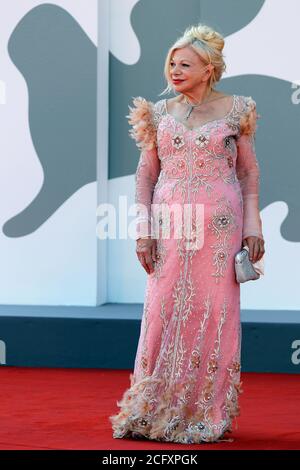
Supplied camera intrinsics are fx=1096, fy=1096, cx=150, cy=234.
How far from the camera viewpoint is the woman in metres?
4.05

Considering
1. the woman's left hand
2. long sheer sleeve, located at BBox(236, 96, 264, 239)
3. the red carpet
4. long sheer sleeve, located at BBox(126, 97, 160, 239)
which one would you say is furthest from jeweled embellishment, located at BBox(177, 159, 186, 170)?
the red carpet

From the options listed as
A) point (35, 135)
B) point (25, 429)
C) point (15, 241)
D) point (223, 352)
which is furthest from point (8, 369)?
point (223, 352)

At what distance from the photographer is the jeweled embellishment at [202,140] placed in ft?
13.4

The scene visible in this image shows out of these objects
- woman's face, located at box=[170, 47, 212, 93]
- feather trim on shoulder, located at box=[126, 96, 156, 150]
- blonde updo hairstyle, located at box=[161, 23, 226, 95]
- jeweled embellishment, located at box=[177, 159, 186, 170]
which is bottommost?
jeweled embellishment, located at box=[177, 159, 186, 170]

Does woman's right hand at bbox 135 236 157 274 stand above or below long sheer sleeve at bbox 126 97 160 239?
below

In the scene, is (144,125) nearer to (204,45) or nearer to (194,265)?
(204,45)

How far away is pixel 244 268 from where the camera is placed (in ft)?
13.3

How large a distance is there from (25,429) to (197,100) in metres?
1.47

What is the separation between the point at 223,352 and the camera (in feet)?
13.4

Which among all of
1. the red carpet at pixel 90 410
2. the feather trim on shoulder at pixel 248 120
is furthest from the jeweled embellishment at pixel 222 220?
the red carpet at pixel 90 410

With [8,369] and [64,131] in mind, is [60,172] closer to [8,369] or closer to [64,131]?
[64,131]

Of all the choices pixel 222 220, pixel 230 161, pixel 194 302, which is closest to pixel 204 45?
pixel 230 161

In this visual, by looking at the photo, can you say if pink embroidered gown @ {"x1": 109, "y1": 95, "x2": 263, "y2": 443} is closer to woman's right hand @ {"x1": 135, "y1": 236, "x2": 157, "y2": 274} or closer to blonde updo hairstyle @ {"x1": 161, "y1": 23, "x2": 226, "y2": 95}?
woman's right hand @ {"x1": 135, "y1": 236, "x2": 157, "y2": 274}

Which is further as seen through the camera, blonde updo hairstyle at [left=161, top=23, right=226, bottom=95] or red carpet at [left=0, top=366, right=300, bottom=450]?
blonde updo hairstyle at [left=161, top=23, right=226, bottom=95]
